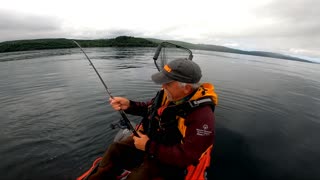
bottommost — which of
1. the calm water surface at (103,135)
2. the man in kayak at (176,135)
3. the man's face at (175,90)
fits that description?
the calm water surface at (103,135)

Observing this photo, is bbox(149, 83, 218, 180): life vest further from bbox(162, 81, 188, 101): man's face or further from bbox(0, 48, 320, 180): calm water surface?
bbox(0, 48, 320, 180): calm water surface

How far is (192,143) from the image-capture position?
10.6 feet

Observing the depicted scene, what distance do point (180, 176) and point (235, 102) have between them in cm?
1173

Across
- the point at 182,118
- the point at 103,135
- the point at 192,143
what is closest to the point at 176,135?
the point at 182,118

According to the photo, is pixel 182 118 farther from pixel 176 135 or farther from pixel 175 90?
pixel 175 90

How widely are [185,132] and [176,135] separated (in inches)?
15.4

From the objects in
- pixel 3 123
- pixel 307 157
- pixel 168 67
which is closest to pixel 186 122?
pixel 168 67

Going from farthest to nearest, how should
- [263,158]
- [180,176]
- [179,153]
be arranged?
1. [263,158]
2. [180,176]
3. [179,153]

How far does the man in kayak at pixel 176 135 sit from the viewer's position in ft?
10.8

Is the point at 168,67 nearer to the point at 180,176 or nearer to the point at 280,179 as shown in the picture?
the point at 180,176

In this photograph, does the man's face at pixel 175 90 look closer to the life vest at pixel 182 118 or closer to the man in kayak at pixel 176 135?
the man in kayak at pixel 176 135

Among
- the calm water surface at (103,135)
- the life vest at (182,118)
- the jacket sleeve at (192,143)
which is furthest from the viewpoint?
the calm water surface at (103,135)

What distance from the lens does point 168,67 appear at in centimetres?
362

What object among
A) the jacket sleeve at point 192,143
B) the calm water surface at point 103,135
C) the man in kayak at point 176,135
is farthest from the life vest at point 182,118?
the calm water surface at point 103,135
